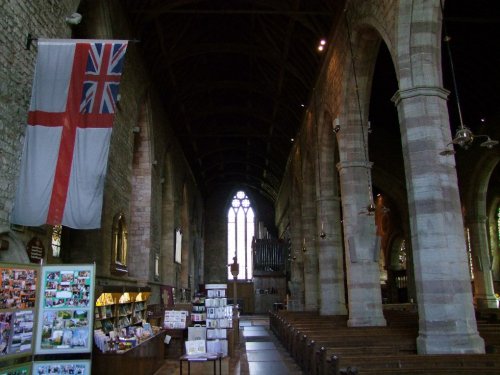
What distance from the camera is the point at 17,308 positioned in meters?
5.17

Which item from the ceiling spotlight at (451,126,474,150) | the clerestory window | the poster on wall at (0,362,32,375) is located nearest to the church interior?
the ceiling spotlight at (451,126,474,150)

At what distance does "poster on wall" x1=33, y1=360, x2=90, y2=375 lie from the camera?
5449 mm

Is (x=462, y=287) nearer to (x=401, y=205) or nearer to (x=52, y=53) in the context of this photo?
(x=52, y=53)

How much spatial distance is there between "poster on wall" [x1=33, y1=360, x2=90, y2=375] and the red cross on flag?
67.2 inches

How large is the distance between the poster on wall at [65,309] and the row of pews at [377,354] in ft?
9.88

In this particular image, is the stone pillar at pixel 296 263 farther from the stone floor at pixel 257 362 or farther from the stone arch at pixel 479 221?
the stone floor at pixel 257 362

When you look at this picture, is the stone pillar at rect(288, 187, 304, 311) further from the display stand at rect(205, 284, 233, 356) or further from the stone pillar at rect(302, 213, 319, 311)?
the display stand at rect(205, 284, 233, 356)

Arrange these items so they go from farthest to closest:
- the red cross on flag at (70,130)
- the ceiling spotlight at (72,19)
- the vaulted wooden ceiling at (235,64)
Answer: the vaulted wooden ceiling at (235,64) → the ceiling spotlight at (72,19) → the red cross on flag at (70,130)

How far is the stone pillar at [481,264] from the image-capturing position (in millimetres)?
17500

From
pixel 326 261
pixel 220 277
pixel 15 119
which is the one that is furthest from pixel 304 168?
pixel 220 277

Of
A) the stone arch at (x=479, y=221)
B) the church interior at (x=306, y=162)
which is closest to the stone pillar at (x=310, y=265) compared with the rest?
the church interior at (x=306, y=162)

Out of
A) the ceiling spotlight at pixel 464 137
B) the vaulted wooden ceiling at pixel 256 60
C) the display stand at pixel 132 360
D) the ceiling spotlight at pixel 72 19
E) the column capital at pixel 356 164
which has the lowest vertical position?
the display stand at pixel 132 360

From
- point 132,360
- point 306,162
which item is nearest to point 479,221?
point 306,162

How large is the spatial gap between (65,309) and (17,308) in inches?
22.3
